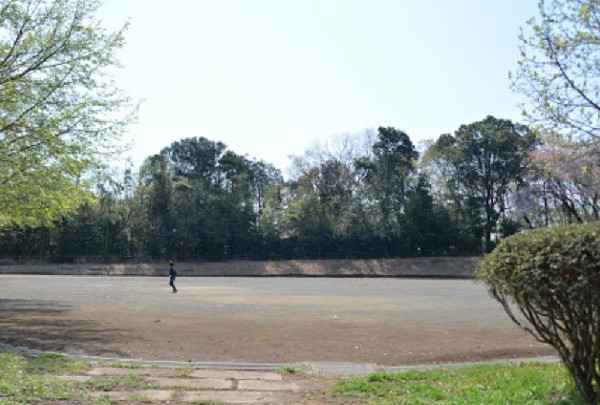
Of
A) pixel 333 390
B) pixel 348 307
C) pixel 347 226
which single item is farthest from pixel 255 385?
pixel 347 226

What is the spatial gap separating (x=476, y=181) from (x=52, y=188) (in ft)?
209

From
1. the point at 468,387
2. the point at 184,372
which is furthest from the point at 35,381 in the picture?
the point at 468,387

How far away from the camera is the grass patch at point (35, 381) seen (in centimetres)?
679

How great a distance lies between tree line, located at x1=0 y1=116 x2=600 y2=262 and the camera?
72.8 m

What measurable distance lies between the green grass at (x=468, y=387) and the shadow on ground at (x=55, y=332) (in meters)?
5.87

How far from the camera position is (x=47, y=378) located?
7832 mm

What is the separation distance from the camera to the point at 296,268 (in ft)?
235

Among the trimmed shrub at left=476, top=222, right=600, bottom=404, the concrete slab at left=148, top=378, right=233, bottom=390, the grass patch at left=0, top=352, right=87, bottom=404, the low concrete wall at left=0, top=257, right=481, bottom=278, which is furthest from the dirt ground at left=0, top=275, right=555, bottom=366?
the low concrete wall at left=0, top=257, right=481, bottom=278

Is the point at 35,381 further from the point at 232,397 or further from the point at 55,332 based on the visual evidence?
the point at 55,332

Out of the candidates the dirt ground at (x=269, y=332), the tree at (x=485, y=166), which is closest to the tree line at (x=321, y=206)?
the tree at (x=485, y=166)

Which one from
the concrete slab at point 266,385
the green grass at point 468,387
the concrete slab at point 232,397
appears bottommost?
the concrete slab at point 266,385

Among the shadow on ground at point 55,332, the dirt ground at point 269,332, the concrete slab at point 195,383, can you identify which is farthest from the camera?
the shadow on ground at point 55,332

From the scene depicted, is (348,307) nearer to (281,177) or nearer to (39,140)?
(39,140)

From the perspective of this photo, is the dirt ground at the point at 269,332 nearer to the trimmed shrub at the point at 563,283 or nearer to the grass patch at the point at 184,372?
the grass patch at the point at 184,372
